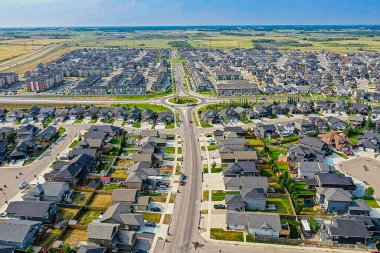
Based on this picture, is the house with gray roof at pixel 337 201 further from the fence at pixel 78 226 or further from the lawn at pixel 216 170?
the fence at pixel 78 226

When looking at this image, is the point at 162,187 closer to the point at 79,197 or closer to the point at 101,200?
the point at 101,200

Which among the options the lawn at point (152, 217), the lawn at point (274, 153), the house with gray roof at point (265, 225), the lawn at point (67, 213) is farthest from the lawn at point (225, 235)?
the lawn at point (274, 153)

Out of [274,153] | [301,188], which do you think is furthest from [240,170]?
[274,153]

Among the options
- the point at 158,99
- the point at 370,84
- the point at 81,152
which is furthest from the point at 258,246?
the point at 370,84

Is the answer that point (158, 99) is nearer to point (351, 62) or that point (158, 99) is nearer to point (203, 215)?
point (203, 215)

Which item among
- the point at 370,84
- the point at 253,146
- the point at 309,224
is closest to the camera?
the point at 309,224

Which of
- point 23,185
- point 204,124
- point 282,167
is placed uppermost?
point 204,124
